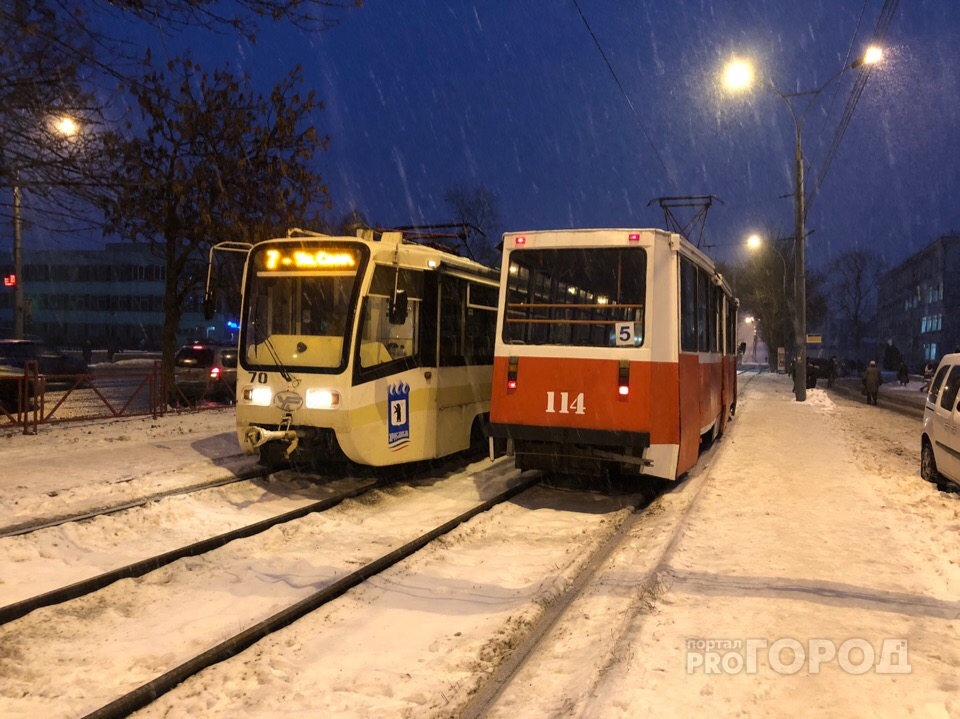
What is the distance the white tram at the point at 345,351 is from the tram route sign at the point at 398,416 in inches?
0.7

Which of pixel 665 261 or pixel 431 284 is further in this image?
pixel 431 284

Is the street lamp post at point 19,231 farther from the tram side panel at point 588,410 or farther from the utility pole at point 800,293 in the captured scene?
the utility pole at point 800,293

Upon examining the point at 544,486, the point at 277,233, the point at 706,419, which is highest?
the point at 277,233

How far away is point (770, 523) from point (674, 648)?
12.4 ft

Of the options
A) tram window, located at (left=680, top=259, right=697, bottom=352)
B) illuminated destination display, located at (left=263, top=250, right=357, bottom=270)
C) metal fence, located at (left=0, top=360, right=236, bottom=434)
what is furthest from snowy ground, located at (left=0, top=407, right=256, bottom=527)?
tram window, located at (left=680, top=259, right=697, bottom=352)

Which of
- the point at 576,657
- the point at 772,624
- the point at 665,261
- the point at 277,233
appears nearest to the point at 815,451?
the point at 665,261

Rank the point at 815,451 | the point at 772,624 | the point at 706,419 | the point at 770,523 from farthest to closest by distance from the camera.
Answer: the point at 815,451 < the point at 706,419 < the point at 770,523 < the point at 772,624

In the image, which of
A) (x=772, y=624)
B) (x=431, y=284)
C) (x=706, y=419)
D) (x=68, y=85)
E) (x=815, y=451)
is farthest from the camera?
(x=815, y=451)

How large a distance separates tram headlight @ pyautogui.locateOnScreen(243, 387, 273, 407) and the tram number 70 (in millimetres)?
3303

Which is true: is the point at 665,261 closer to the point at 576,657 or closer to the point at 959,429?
the point at 959,429

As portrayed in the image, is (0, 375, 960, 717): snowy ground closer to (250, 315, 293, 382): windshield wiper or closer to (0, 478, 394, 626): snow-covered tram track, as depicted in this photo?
(0, 478, 394, 626): snow-covered tram track

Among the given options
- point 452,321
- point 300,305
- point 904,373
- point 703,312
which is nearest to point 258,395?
point 300,305

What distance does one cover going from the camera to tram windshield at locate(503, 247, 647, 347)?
8398mm

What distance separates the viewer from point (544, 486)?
10125 mm
